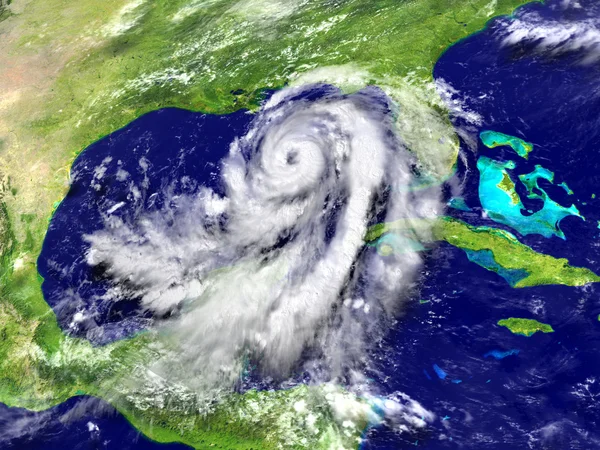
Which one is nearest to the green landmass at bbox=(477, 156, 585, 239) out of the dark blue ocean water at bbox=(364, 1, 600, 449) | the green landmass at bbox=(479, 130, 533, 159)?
the dark blue ocean water at bbox=(364, 1, 600, 449)

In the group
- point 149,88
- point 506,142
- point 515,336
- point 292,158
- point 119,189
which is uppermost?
point 149,88

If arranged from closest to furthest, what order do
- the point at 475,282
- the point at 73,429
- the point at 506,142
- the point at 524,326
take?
1. the point at 524,326
2. the point at 73,429
3. the point at 475,282
4. the point at 506,142

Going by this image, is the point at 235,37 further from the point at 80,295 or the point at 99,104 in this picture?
the point at 80,295

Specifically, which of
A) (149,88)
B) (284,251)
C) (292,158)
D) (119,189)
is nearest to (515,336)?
(284,251)

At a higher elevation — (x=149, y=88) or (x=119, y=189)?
(x=149, y=88)

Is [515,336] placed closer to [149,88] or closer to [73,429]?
[73,429]

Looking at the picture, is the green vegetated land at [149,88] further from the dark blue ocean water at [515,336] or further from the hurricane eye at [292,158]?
the hurricane eye at [292,158]

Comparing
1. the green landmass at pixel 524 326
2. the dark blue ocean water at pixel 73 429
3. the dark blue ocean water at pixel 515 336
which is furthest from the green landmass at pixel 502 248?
the dark blue ocean water at pixel 73 429

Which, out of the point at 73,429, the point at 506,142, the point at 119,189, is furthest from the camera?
the point at 119,189
